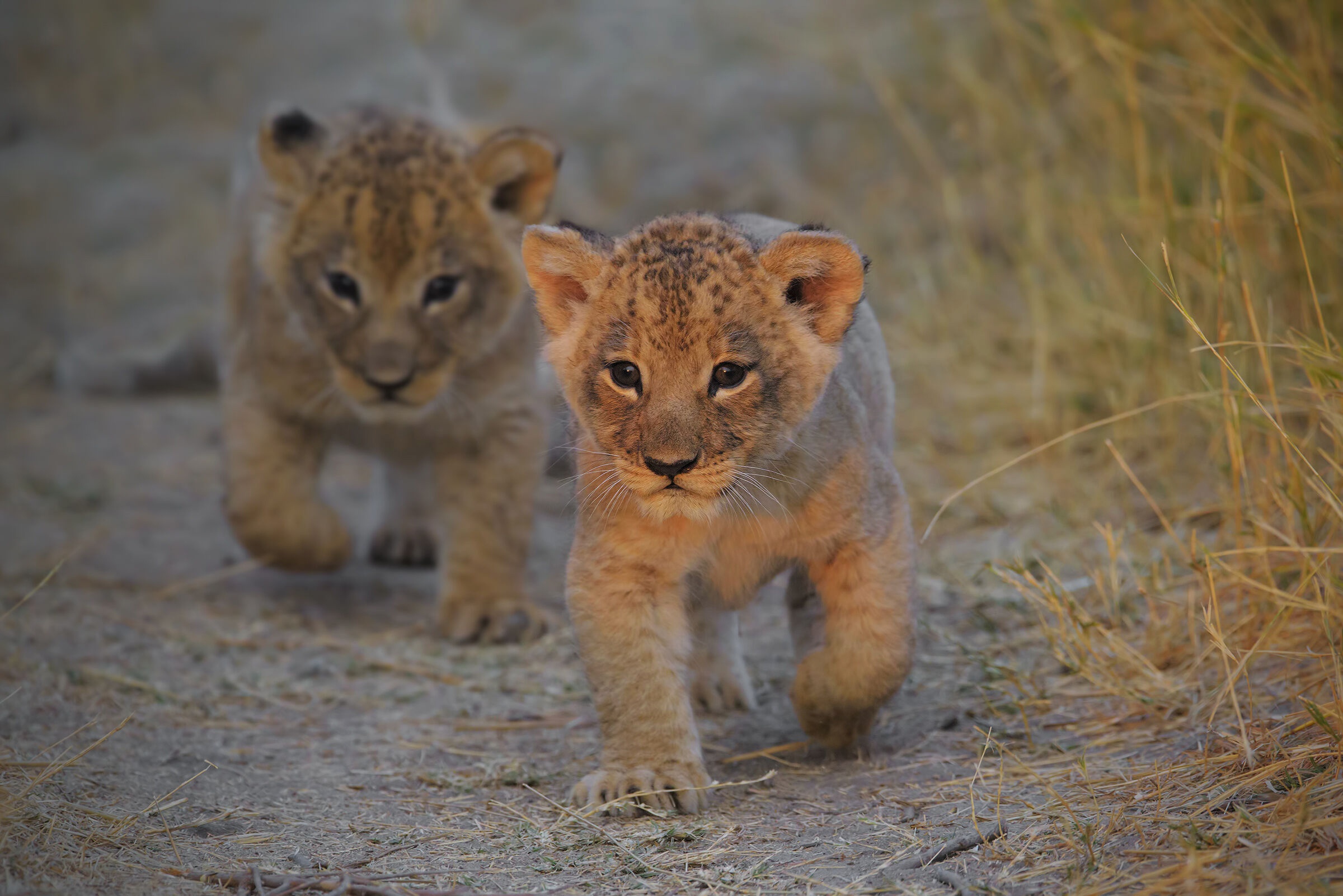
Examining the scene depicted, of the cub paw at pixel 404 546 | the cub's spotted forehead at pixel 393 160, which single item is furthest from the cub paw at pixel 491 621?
the cub's spotted forehead at pixel 393 160

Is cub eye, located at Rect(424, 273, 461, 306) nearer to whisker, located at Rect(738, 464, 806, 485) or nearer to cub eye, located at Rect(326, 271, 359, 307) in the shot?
cub eye, located at Rect(326, 271, 359, 307)

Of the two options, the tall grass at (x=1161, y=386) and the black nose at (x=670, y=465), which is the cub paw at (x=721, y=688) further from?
the black nose at (x=670, y=465)

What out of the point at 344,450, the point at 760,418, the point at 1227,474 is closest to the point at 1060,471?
the point at 1227,474

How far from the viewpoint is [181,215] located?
10.3 m

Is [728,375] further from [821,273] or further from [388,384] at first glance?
[388,384]

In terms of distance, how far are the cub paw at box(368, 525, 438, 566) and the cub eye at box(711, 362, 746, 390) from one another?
3.59 meters

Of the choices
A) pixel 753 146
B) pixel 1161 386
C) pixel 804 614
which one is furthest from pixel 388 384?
pixel 753 146

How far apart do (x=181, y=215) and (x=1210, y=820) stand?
912 cm

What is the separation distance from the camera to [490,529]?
5.64 m

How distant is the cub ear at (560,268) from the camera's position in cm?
362

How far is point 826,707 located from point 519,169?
2.79 m

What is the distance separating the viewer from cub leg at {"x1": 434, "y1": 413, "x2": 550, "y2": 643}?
557cm

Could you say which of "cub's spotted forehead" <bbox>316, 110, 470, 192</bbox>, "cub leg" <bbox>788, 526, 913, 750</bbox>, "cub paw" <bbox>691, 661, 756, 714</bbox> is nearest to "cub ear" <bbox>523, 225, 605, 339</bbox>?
"cub leg" <bbox>788, 526, 913, 750</bbox>

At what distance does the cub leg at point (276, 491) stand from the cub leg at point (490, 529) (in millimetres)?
499
